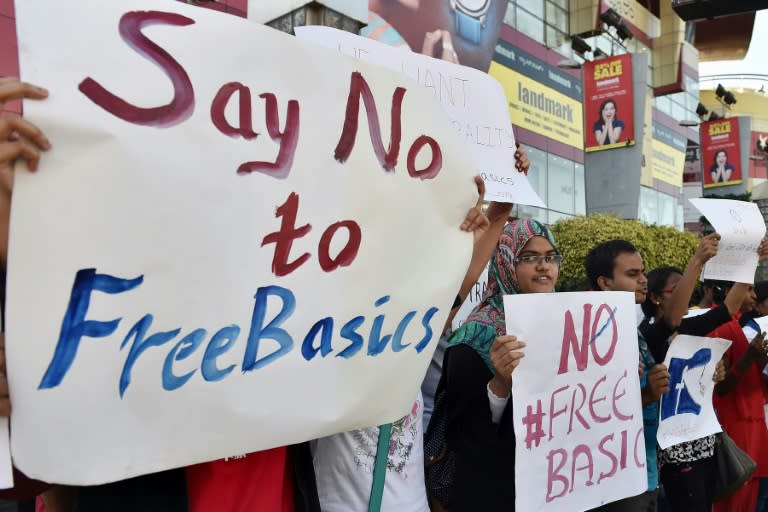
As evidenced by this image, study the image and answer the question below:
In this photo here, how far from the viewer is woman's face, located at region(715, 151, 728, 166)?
62.6 feet

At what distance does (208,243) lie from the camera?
45.9 inches

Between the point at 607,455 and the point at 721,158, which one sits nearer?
the point at 607,455

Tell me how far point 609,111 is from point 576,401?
13.0 m

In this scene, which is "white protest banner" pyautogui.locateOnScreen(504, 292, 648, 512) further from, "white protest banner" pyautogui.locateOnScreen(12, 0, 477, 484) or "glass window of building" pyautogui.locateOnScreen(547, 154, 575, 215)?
"glass window of building" pyautogui.locateOnScreen(547, 154, 575, 215)

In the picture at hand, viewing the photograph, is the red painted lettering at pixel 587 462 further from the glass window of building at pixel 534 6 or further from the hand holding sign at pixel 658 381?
the glass window of building at pixel 534 6

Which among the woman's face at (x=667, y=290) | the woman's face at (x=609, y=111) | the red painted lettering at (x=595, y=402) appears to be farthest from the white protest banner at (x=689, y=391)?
the woman's face at (x=609, y=111)

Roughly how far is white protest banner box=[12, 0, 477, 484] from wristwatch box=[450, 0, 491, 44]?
11.9 meters

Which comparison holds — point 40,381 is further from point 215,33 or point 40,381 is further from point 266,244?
point 215,33

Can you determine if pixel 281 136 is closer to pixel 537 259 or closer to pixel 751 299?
pixel 537 259

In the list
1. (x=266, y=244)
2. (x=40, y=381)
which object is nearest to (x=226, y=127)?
(x=266, y=244)

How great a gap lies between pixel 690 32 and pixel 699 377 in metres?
27.1

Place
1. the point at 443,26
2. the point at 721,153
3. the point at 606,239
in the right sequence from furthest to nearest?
the point at 721,153 → the point at 443,26 → the point at 606,239

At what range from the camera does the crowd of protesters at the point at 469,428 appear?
123cm

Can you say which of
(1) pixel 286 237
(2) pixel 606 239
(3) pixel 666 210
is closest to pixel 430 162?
(1) pixel 286 237
